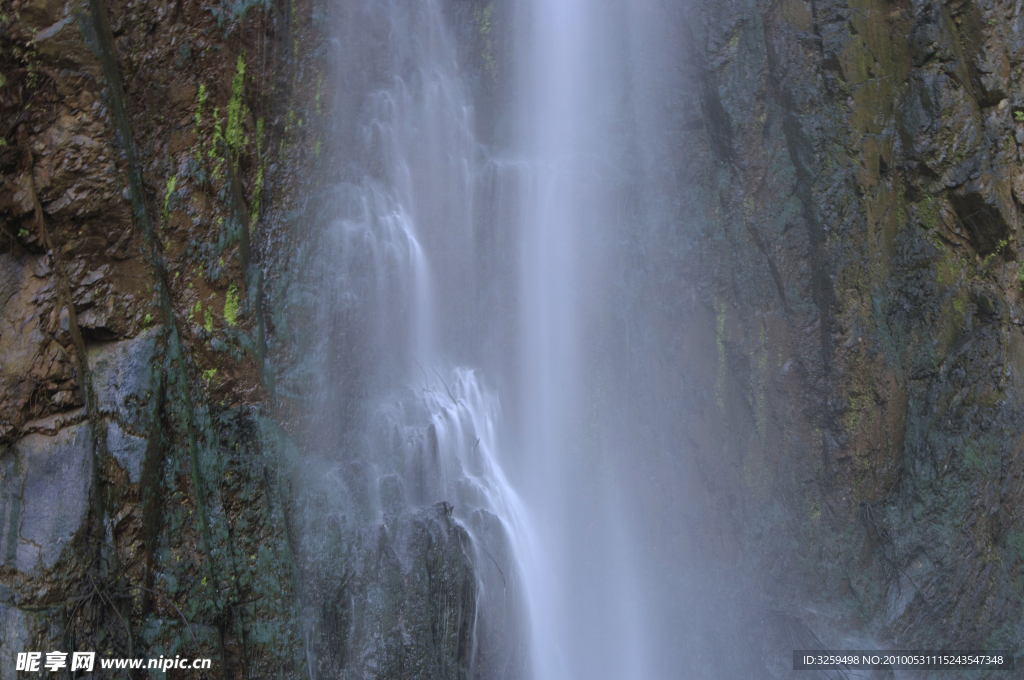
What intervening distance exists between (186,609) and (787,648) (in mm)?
5543

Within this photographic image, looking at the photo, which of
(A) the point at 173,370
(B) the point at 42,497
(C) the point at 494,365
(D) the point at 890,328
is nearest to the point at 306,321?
(A) the point at 173,370

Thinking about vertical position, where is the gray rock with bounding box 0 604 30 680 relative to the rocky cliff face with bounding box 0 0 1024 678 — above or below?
below

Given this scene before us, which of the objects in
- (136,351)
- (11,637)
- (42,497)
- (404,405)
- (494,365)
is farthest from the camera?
(494,365)

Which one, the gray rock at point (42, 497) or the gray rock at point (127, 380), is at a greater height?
the gray rock at point (127, 380)

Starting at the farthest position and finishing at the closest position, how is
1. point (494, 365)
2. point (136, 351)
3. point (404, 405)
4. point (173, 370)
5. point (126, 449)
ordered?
point (494, 365) → point (404, 405) → point (173, 370) → point (136, 351) → point (126, 449)

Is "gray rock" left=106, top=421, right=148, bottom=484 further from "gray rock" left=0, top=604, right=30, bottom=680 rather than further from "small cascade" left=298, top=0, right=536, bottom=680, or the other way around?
"small cascade" left=298, top=0, right=536, bottom=680

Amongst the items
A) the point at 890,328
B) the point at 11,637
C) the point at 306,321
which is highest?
the point at 306,321

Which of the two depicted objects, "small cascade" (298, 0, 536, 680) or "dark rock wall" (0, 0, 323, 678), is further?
"small cascade" (298, 0, 536, 680)

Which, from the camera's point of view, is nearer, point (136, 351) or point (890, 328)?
point (136, 351)

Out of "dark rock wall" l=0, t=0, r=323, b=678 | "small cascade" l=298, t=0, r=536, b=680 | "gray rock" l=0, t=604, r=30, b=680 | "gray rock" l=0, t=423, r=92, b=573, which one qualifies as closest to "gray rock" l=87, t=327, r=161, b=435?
"dark rock wall" l=0, t=0, r=323, b=678

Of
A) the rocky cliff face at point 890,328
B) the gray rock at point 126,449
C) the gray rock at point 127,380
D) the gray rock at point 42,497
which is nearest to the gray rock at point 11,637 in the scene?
the gray rock at point 42,497

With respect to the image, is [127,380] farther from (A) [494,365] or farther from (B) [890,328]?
(B) [890,328]

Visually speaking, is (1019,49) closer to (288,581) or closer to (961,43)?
(961,43)

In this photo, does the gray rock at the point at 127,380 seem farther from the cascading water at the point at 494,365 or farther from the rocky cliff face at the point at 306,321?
the cascading water at the point at 494,365
